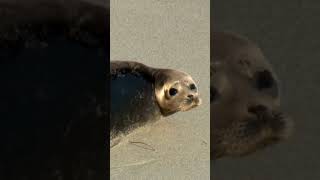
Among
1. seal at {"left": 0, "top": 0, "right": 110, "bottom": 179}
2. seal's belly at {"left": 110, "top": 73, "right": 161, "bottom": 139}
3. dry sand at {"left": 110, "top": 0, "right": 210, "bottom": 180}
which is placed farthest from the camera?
dry sand at {"left": 110, "top": 0, "right": 210, "bottom": 180}

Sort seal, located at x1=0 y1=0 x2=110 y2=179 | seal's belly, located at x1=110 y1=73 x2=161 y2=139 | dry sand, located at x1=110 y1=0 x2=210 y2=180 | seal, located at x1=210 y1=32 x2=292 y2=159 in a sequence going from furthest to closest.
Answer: dry sand, located at x1=110 y1=0 x2=210 y2=180 → seal, located at x1=210 y1=32 x2=292 y2=159 → seal's belly, located at x1=110 y1=73 x2=161 y2=139 → seal, located at x1=0 y1=0 x2=110 y2=179

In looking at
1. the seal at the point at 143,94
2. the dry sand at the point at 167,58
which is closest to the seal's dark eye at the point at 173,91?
the seal at the point at 143,94

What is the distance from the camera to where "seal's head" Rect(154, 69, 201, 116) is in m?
1.30

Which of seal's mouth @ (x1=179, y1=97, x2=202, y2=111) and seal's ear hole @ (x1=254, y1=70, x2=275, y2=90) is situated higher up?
seal's ear hole @ (x1=254, y1=70, x2=275, y2=90)

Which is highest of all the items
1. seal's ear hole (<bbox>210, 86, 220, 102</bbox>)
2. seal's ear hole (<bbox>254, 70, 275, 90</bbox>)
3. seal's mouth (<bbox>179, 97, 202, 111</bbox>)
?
seal's ear hole (<bbox>254, 70, 275, 90</bbox>)

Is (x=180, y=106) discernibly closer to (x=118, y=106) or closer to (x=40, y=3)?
(x=118, y=106)

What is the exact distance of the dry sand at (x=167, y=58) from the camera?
6.15 ft

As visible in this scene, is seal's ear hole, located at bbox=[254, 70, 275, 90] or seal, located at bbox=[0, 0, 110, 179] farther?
seal's ear hole, located at bbox=[254, 70, 275, 90]

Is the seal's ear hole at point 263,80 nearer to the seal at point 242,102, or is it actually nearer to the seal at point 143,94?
the seal at point 242,102

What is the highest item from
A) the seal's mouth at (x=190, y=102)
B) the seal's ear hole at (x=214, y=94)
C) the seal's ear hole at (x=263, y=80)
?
the seal's ear hole at (x=263, y=80)

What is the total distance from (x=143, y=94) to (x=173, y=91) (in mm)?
62

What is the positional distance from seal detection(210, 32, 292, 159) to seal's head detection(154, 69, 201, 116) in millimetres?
169

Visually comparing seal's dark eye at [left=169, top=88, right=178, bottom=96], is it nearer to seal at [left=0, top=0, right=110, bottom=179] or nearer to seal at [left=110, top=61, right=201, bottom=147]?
seal at [left=110, top=61, right=201, bottom=147]

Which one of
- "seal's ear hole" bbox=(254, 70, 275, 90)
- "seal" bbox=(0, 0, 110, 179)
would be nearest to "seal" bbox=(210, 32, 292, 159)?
"seal's ear hole" bbox=(254, 70, 275, 90)
